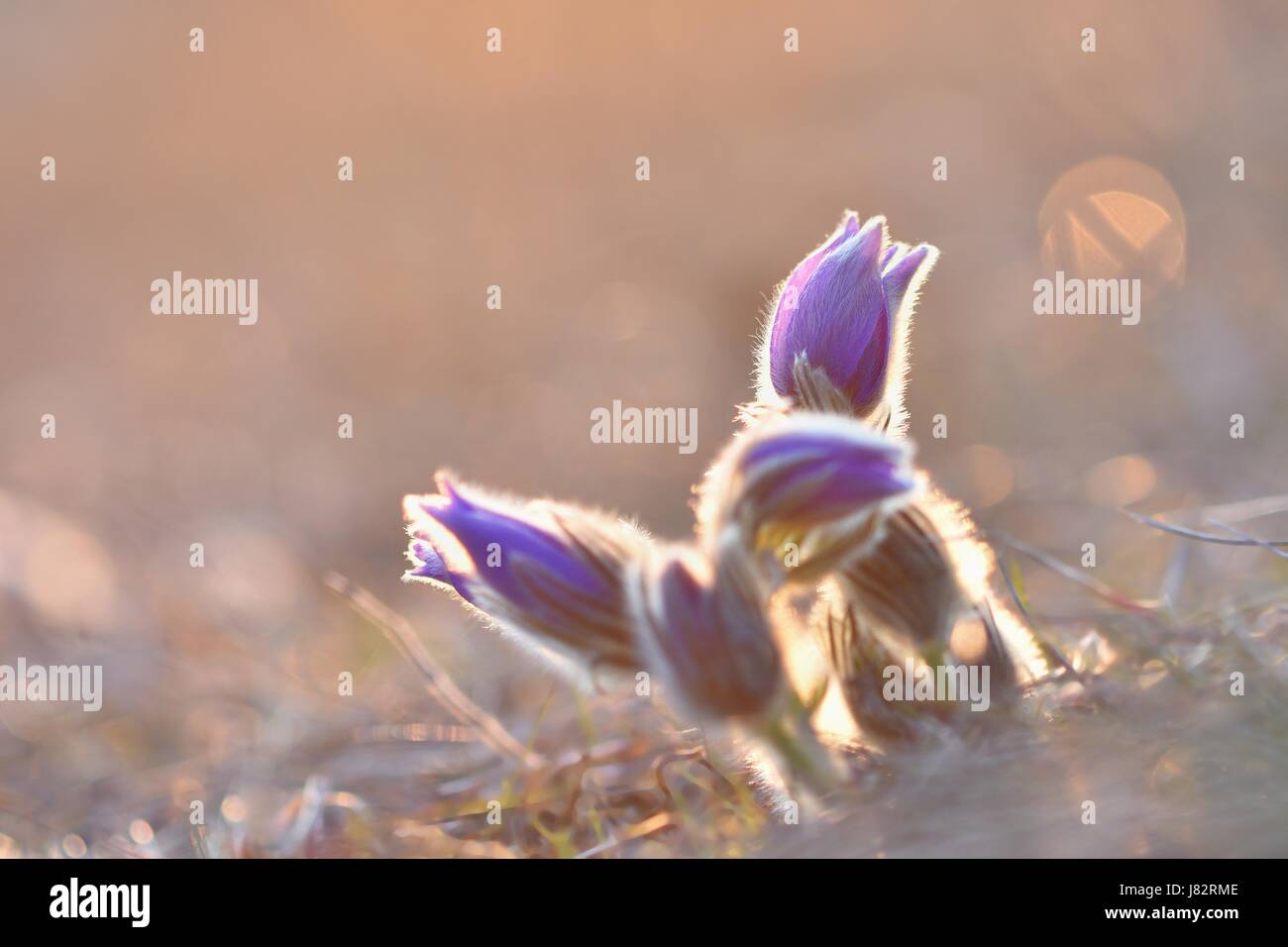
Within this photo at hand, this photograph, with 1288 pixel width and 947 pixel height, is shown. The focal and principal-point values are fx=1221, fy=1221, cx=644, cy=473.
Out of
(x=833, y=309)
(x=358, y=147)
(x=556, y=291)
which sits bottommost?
(x=833, y=309)

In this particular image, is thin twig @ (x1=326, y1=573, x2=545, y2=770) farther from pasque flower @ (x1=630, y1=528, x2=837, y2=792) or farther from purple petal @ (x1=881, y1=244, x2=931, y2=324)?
purple petal @ (x1=881, y1=244, x2=931, y2=324)

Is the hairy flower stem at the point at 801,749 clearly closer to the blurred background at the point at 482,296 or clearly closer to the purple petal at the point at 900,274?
the purple petal at the point at 900,274

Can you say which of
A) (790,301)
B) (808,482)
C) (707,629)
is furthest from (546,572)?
(790,301)

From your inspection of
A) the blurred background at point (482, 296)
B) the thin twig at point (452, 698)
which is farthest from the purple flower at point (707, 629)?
the blurred background at point (482, 296)

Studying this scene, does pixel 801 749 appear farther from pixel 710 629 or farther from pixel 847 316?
pixel 847 316

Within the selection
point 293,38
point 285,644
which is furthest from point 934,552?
point 293,38

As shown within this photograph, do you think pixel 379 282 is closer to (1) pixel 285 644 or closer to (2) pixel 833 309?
(1) pixel 285 644
